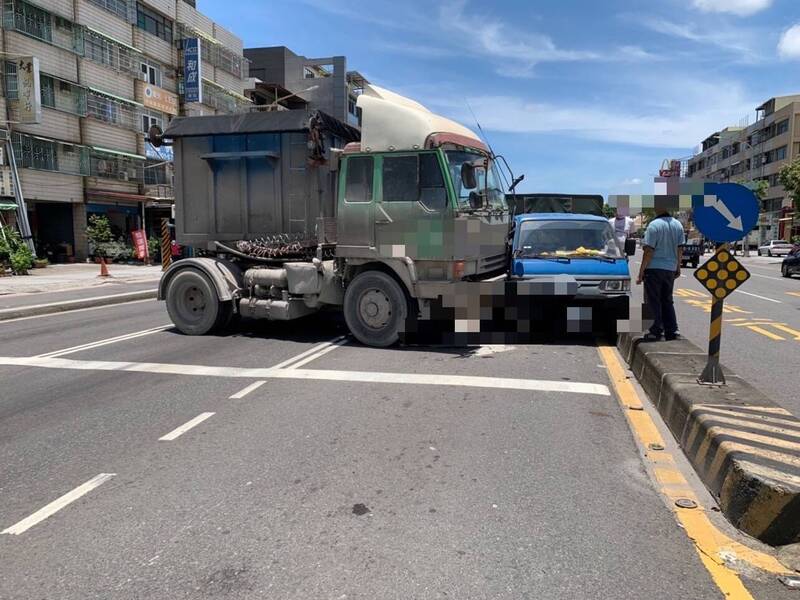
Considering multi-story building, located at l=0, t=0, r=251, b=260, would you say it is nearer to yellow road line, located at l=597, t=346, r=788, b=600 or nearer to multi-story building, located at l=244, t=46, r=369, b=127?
multi-story building, located at l=244, t=46, r=369, b=127

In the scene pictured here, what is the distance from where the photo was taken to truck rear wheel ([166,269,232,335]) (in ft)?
32.2

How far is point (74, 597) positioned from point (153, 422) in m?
2.72

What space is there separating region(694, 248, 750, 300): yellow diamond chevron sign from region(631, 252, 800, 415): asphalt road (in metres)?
1.41

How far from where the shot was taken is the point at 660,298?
7496 millimetres

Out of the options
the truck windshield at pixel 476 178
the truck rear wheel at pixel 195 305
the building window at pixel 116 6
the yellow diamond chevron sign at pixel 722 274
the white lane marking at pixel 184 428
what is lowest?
the white lane marking at pixel 184 428

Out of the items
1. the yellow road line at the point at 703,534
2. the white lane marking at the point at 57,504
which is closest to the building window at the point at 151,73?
the white lane marking at the point at 57,504

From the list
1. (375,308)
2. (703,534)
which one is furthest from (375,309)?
(703,534)

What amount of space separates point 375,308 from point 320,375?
1.80 m

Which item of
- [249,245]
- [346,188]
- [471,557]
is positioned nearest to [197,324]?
[249,245]

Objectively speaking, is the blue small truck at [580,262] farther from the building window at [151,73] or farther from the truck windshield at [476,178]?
the building window at [151,73]

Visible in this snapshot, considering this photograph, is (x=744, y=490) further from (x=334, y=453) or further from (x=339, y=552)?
(x=334, y=453)

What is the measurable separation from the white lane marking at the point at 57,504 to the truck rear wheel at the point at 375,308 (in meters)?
4.78

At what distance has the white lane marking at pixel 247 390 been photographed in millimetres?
6363

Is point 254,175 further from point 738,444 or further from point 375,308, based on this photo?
point 738,444
